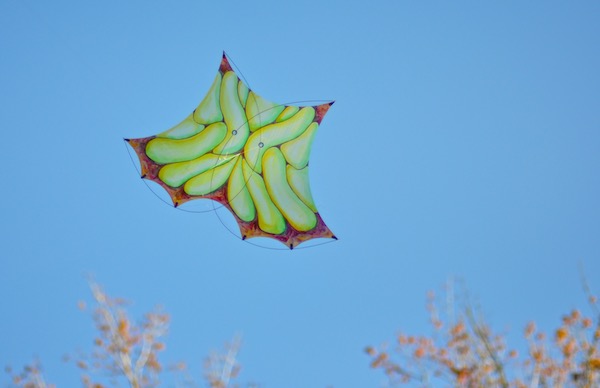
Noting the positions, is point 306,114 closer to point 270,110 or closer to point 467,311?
point 270,110

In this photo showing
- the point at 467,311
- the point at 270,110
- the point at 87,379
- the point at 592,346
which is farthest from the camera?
the point at 270,110

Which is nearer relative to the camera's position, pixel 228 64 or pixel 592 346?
pixel 592 346

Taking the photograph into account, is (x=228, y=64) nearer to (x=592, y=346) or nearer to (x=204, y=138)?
(x=204, y=138)

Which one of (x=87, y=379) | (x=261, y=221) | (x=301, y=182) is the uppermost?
(x=301, y=182)

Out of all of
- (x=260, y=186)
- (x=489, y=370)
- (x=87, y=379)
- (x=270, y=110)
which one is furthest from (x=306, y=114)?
(x=489, y=370)

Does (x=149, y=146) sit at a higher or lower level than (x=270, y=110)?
lower

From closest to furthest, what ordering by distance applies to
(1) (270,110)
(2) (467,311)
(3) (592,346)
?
1. (2) (467,311)
2. (3) (592,346)
3. (1) (270,110)

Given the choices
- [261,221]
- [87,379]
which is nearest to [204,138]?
[261,221]
